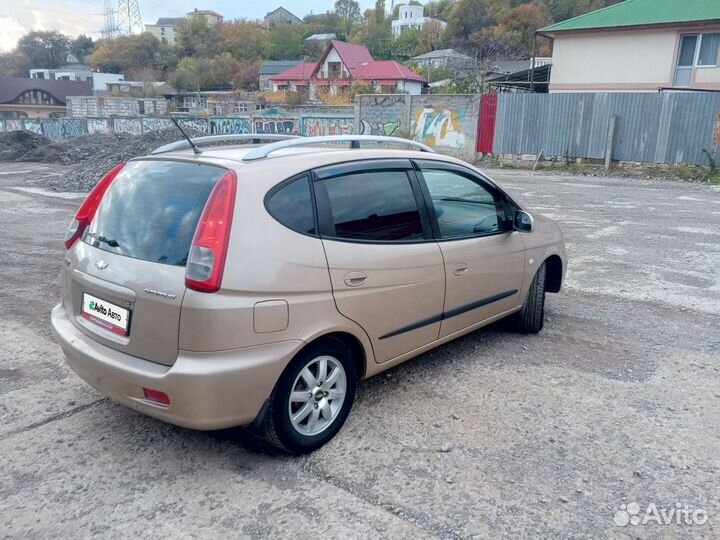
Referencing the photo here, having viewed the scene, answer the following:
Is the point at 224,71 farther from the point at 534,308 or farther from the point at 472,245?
the point at 472,245

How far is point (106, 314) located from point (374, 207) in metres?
1.65

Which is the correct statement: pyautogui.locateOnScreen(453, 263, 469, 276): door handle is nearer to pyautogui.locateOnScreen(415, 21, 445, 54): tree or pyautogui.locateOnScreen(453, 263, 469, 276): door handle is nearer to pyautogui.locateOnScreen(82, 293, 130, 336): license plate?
pyautogui.locateOnScreen(82, 293, 130, 336): license plate

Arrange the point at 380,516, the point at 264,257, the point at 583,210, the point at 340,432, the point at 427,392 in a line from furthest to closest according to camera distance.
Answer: the point at 583,210 → the point at 427,392 → the point at 340,432 → the point at 264,257 → the point at 380,516

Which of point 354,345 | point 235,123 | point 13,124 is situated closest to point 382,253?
point 354,345

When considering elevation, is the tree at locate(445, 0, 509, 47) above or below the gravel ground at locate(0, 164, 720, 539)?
above

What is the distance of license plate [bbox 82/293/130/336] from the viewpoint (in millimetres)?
3018

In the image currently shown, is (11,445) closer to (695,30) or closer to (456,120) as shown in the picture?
(456,120)

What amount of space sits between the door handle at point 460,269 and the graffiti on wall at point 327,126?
24460 mm

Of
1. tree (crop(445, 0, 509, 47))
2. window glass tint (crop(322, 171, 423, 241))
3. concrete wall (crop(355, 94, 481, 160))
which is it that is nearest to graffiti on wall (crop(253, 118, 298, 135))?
concrete wall (crop(355, 94, 481, 160))

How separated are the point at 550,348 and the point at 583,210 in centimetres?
815

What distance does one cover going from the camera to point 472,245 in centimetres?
420

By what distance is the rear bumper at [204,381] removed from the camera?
2.77 metres

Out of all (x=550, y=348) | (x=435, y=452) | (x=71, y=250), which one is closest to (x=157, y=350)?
(x=71, y=250)

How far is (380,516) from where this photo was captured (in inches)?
107
